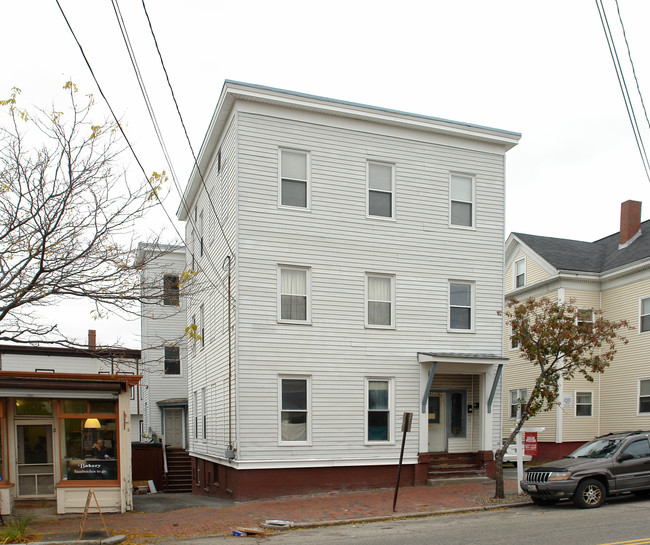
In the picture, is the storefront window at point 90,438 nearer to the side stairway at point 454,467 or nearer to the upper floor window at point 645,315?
the side stairway at point 454,467

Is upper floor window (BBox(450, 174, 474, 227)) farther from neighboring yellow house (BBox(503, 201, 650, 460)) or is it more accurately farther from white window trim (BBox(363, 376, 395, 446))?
neighboring yellow house (BBox(503, 201, 650, 460))

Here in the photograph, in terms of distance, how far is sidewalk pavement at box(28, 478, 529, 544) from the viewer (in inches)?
513

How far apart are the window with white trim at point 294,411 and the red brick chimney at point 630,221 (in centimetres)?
1836

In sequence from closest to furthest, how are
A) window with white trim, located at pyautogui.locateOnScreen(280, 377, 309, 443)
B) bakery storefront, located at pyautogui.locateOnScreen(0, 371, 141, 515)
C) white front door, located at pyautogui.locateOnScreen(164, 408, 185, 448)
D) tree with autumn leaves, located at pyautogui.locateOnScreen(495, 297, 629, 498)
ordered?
bakery storefront, located at pyautogui.locateOnScreen(0, 371, 141, 515) < tree with autumn leaves, located at pyautogui.locateOnScreen(495, 297, 629, 498) < window with white trim, located at pyautogui.locateOnScreen(280, 377, 309, 443) < white front door, located at pyautogui.locateOnScreen(164, 408, 185, 448)

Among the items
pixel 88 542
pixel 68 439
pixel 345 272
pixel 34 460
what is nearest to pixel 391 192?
pixel 345 272

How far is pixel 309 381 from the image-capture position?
1828 cm

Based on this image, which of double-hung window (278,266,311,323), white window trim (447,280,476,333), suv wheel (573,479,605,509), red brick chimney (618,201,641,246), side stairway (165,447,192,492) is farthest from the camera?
side stairway (165,447,192,492)

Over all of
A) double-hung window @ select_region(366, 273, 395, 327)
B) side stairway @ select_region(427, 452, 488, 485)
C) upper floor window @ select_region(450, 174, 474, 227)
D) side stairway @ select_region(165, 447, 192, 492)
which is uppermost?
upper floor window @ select_region(450, 174, 474, 227)

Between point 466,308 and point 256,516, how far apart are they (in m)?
9.25

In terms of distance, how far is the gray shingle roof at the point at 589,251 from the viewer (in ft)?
91.0

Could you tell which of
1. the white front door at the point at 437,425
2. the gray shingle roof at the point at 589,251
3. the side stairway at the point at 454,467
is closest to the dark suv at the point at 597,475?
the side stairway at the point at 454,467

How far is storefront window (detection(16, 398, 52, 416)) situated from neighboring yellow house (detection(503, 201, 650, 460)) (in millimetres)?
18657

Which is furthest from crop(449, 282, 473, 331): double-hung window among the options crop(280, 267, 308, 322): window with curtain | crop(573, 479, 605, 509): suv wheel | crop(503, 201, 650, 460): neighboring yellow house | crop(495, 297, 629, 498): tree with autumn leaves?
crop(503, 201, 650, 460): neighboring yellow house

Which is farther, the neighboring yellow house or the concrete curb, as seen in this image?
the neighboring yellow house
